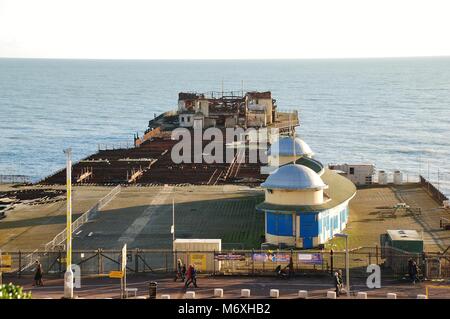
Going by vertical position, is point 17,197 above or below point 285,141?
below

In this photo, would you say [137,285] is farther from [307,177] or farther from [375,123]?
Answer: [375,123]

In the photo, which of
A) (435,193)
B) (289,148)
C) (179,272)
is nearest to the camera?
(179,272)

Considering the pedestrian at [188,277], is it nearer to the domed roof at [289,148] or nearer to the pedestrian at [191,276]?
the pedestrian at [191,276]

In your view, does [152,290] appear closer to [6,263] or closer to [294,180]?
[6,263]

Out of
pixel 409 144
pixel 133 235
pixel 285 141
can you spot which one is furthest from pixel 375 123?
pixel 133 235

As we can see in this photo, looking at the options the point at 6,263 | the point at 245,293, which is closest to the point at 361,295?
the point at 245,293

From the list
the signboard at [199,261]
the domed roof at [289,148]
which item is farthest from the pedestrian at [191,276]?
the domed roof at [289,148]
